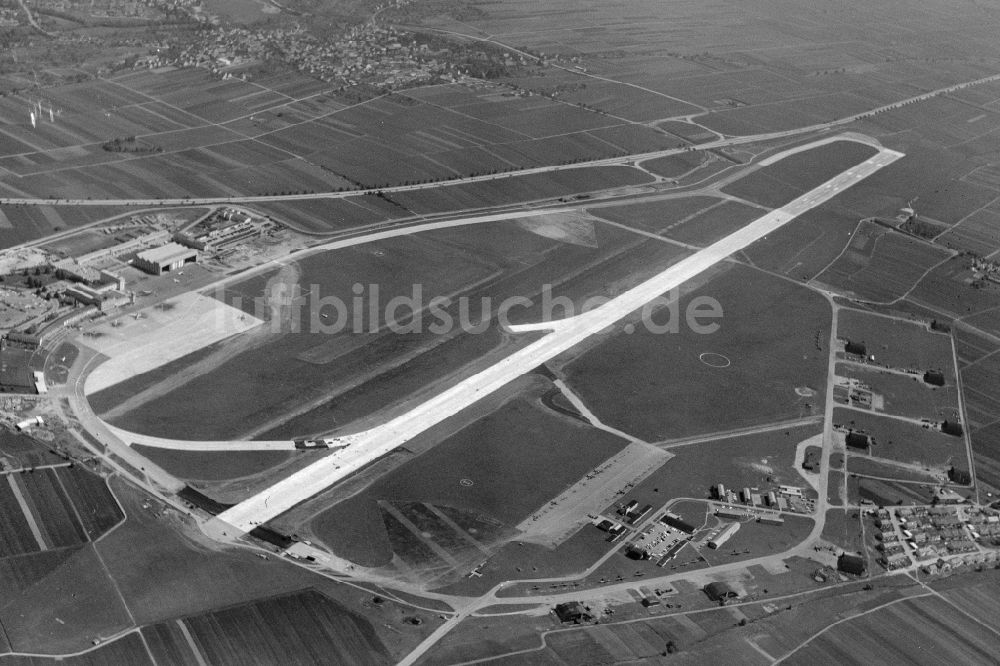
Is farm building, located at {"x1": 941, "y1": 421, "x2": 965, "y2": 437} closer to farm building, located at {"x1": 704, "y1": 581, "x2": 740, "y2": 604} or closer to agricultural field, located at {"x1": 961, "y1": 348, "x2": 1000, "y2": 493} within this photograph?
agricultural field, located at {"x1": 961, "y1": 348, "x2": 1000, "y2": 493}

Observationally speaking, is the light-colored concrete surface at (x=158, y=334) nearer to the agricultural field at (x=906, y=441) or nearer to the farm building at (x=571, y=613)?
the farm building at (x=571, y=613)

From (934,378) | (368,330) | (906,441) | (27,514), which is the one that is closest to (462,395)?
(368,330)

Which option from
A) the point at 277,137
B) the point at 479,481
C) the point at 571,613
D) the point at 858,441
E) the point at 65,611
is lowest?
the point at 858,441

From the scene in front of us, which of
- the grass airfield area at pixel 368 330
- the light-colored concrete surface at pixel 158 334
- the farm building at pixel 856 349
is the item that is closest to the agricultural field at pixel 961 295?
the farm building at pixel 856 349

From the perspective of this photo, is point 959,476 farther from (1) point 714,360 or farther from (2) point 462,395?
(2) point 462,395

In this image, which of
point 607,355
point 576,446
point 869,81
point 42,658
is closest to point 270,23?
point 869,81
